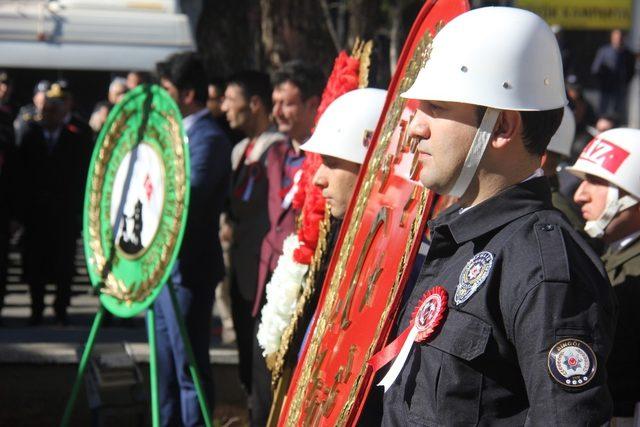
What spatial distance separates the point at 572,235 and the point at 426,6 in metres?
1.16

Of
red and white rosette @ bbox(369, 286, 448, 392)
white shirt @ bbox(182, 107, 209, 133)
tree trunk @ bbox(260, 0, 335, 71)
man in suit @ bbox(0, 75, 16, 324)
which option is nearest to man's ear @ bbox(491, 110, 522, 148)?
red and white rosette @ bbox(369, 286, 448, 392)

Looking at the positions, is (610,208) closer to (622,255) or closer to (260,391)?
(622,255)

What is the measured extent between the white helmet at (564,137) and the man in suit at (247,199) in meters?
1.83

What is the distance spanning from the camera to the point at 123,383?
6.17 meters

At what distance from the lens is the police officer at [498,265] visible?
85.0 inches

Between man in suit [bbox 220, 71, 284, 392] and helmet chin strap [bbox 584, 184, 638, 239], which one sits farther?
man in suit [bbox 220, 71, 284, 392]

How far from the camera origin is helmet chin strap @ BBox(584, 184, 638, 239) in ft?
13.1

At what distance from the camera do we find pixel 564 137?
4891mm

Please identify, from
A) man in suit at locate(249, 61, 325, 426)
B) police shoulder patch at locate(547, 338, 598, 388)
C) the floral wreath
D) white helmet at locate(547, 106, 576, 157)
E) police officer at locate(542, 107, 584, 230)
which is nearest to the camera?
police shoulder patch at locate(547, 338, 598, 388)

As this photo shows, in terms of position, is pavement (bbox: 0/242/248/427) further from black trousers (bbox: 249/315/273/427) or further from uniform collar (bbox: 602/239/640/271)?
uniform collar (bbox: 602/239/640/271)

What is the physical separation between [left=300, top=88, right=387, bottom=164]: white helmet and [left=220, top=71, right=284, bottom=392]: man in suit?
226cm

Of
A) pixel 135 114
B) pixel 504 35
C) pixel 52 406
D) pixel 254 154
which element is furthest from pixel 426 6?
pixel 52 406

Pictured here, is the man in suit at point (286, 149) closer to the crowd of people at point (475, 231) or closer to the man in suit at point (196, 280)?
the crowd of people at point (475, 231)

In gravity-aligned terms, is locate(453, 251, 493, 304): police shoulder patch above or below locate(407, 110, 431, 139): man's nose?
below
